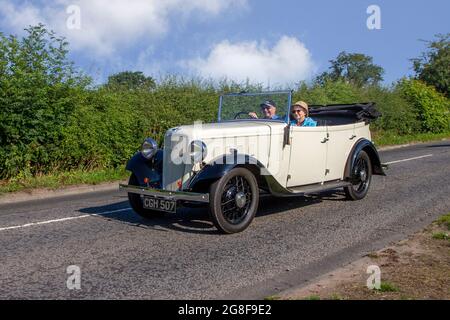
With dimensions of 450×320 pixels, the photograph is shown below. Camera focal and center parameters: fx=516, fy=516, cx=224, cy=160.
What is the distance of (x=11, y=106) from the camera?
1040 centimetres

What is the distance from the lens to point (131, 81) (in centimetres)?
1455

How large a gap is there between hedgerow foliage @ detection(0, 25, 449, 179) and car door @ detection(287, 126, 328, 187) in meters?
5.96

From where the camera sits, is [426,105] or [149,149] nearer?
[149,149]

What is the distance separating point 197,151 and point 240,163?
56 centimetres

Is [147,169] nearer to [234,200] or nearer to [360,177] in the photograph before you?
[234,200]

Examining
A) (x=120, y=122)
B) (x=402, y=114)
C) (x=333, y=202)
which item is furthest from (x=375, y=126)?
(x=333, y=202)

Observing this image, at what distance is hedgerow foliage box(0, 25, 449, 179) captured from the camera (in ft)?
34.9

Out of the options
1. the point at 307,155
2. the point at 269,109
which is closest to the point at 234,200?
the point at 307,155

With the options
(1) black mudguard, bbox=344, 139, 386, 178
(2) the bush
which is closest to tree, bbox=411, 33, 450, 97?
(2) the bush

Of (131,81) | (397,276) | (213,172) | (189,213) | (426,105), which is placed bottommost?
(397,276)

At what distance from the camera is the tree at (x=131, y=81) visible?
14.1 metres

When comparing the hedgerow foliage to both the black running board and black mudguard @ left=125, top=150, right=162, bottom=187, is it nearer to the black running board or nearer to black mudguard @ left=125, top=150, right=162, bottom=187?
black mudguard @ left=125, top=150, right=162, bottom=187
